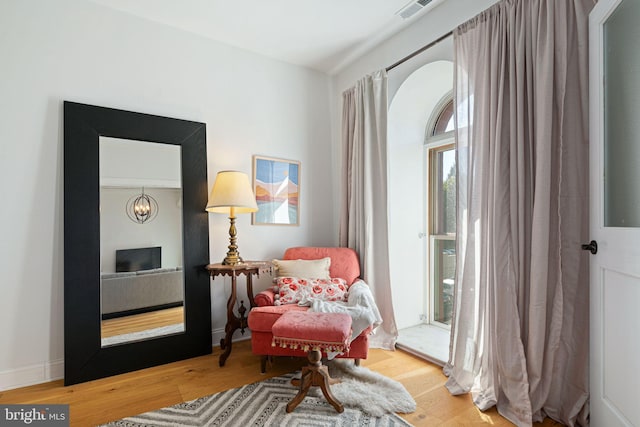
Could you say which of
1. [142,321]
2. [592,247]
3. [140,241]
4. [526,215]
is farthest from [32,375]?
[592,247]

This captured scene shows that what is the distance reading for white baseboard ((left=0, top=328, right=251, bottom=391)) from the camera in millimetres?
2131

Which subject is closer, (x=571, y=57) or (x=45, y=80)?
(x=571, y=57)

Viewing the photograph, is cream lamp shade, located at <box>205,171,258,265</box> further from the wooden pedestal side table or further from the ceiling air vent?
the ceiling air vent

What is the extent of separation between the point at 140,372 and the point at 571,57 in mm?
3399

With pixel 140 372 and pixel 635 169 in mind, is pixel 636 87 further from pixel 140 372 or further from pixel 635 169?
pixel 140 372

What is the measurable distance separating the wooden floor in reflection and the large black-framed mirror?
0.05 meters

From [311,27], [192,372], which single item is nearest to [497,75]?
[311,27]

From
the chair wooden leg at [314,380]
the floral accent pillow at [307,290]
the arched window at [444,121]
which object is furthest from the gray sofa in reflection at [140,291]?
the arched window at [444,121]

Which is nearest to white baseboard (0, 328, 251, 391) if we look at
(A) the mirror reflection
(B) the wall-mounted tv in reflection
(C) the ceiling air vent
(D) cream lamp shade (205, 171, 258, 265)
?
(A) the mirror reflection

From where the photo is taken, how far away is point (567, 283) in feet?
5.57

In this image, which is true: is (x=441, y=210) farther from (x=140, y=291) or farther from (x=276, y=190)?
(x=140, y=291)

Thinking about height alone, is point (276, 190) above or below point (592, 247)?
above

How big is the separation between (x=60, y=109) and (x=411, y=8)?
8.90 ft

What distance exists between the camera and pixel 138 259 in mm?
2516
